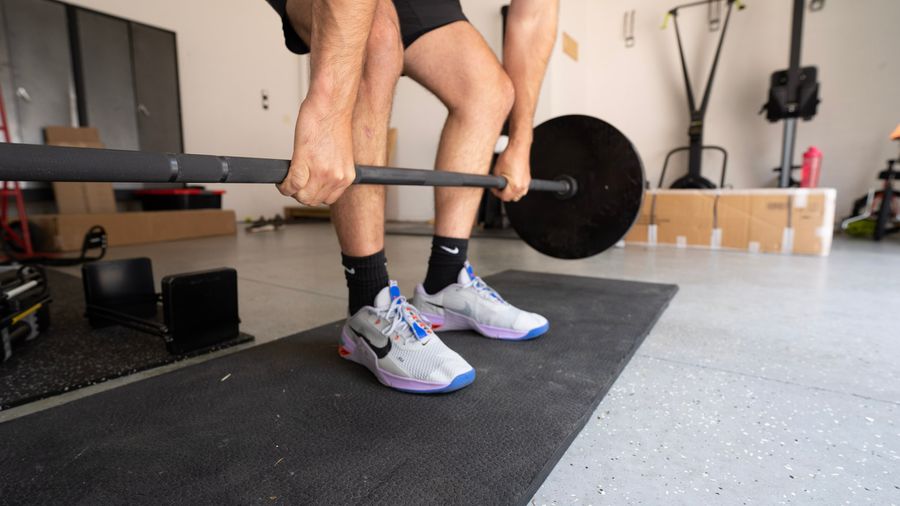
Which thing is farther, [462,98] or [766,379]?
[462,98]

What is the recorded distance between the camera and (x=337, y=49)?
0.70m

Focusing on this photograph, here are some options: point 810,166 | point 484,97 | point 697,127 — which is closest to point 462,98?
point 484,97

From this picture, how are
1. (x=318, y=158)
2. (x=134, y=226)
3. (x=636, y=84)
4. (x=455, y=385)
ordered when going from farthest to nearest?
(x=636, y=84), (x=134, y=226), (x=455, y=385), (x=318, y=158)

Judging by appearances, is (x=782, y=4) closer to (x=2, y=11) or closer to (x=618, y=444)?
(x=618, y=444)

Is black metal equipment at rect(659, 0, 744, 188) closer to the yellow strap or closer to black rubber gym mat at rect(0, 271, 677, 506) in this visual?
black rubber gym mat at rect(0, 271, 677, 506)

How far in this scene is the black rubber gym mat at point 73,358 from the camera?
87 cm

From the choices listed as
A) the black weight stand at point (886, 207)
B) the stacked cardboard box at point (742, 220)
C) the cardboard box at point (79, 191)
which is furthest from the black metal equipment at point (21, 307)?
the black weight stand at point (886, 207)

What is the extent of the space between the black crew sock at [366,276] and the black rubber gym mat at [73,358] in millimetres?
387

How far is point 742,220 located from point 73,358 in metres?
3.36

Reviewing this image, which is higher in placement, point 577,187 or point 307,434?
point 577,187

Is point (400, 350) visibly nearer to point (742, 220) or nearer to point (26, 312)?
point (26, 312)

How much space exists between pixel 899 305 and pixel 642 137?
328 cm

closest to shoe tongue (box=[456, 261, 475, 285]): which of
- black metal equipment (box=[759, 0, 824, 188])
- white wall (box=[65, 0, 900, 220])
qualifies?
black metal equipment (box=[759, 0, 824, 188])

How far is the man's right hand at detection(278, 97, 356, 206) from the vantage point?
0.67 m
